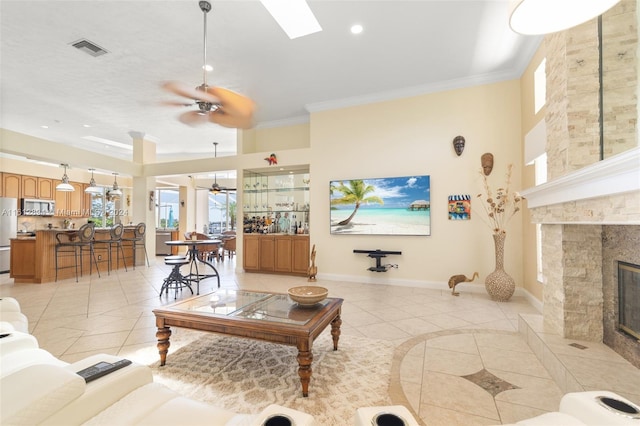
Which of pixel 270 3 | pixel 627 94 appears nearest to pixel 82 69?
pixel 270 3

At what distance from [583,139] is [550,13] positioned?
1.35 metres

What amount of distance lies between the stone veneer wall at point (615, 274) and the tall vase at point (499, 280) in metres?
1.92

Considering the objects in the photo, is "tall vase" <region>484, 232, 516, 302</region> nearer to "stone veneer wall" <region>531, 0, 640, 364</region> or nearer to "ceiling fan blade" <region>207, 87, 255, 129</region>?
"stone veneer wall" <region>531, 0, 640, 364</region>

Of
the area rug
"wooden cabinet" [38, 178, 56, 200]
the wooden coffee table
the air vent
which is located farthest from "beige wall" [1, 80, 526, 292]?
"wooden cabinet" [38, 178, 56, 200]

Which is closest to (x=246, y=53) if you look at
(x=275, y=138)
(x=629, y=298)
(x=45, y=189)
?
(x=275, y=138)

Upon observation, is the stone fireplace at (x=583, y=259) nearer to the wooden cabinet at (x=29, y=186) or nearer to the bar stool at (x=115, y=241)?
the bar stool at (x=115, y=241)

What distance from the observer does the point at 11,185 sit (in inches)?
329

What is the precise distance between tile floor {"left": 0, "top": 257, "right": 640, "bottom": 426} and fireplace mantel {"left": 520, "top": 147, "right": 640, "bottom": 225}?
1176mm

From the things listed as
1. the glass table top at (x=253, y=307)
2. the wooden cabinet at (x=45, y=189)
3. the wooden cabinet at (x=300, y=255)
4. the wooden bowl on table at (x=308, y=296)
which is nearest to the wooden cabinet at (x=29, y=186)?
the wooden cabinet at (x=45, y=189)

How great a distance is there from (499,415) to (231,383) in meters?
1.82

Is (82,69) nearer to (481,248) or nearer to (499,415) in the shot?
(499,415)

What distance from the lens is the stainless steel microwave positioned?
27.7 ft

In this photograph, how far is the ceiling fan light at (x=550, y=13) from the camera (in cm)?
143

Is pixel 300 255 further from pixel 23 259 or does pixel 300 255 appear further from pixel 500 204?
pixel 23 259
